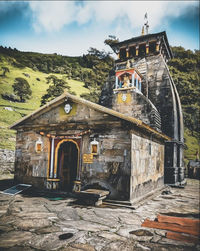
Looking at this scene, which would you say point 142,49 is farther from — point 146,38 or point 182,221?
point 182,221

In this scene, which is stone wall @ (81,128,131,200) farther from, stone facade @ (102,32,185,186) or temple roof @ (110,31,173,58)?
temple roof @ (110,31,173,58)

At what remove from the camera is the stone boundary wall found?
1599cm

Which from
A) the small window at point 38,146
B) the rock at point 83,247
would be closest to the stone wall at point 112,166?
the small window at point 38,146

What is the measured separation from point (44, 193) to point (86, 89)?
45.2 metres

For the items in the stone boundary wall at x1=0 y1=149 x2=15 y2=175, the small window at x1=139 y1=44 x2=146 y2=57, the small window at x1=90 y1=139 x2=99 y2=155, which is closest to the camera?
the small window at x1=90 y1=139 x2=99 y2=155

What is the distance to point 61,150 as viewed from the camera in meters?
10.1

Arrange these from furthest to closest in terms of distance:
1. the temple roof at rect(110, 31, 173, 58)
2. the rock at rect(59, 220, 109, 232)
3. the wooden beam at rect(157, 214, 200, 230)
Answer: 1. the temple roof at rect(110, 31, 173, 58)
2. the wooden beam at rect(157, 214, 200, 230)
3. the rock at rect(59, 220, 109, 232)

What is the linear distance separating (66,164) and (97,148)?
8.81 feet

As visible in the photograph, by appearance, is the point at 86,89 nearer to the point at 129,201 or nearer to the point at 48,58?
the point at 48,58

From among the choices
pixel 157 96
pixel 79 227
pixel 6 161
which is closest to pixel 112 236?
pixel 79 227

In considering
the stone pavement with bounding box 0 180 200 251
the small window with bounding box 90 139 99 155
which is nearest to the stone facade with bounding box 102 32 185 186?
the small window with bounding box 90 139 99 155

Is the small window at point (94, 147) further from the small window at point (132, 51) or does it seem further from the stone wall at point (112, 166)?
the small window at point (132, 51)

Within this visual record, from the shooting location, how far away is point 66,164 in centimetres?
1042

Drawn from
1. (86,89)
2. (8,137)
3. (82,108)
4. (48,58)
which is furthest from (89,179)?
(48,58)
